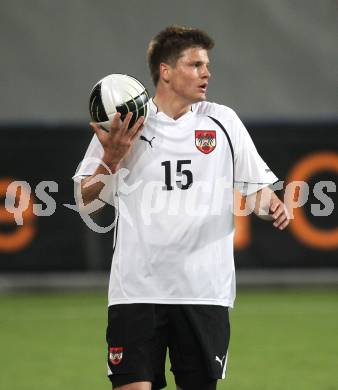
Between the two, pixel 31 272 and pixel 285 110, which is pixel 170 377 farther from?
pixel 285 110

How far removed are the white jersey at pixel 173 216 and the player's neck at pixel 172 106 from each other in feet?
0.21

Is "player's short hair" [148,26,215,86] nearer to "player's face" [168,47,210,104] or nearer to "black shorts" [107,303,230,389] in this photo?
"player's face" [168,47,210,104]

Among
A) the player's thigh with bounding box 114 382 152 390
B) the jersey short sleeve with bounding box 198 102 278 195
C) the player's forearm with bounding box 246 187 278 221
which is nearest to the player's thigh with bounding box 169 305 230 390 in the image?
the player's thigh with bounding box 114 382 152 390

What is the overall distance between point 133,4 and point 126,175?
812cm

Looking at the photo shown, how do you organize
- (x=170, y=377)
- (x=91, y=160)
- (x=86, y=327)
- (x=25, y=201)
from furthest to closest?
(x=25, y=201), (x=86, y=327), (x=170, y=377), (x=91, y=160)

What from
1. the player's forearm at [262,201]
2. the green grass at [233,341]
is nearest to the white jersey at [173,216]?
the player's forearm at [262,201]

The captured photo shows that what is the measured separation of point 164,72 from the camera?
561 centimetres

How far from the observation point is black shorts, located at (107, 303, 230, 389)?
5.39 meters

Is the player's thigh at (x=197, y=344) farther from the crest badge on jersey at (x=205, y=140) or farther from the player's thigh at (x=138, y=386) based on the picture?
the crest badge on jersey at (x=205, y=140)

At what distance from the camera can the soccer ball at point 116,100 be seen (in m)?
5.27

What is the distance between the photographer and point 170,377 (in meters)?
8.27

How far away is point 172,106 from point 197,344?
1167 mm

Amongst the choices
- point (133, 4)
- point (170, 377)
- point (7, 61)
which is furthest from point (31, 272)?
point (170, 377)

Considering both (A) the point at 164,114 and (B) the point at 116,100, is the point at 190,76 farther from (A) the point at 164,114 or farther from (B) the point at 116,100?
(B) the point at 116,100
